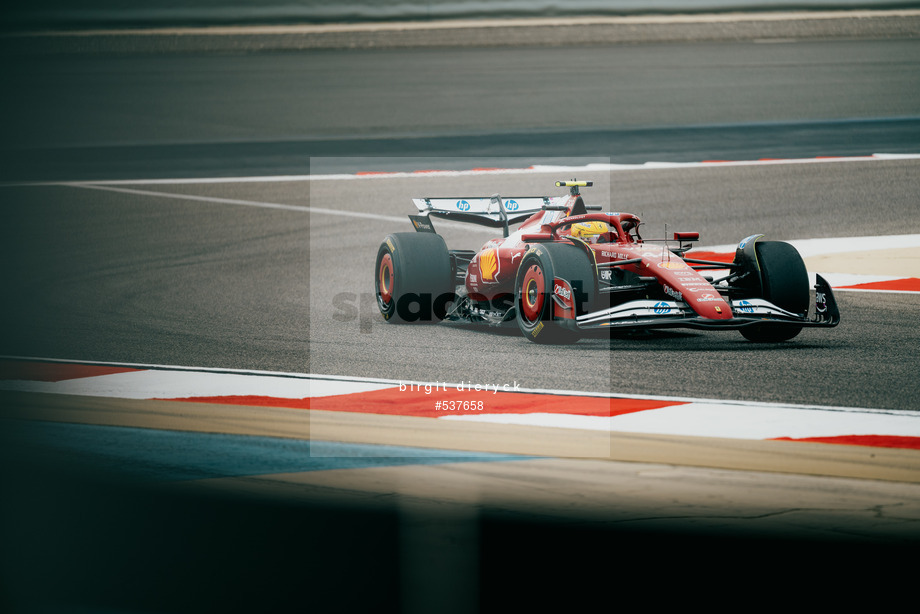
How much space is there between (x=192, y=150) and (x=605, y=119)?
20.7 feet

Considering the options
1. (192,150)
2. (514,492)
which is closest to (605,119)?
(192,150)

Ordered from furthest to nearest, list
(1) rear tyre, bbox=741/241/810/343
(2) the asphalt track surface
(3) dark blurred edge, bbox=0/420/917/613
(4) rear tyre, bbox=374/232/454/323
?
(4) rear tyre, bbox=374/232/454/323, (1) rear tyre, bbox=741/241/810/343, (2) the asphalt track surface, (3) dark blurred edge, bbox=0/420/917/613

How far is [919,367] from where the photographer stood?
20.8ft

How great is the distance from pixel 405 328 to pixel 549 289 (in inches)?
58.4

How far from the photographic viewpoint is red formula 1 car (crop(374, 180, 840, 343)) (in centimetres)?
648

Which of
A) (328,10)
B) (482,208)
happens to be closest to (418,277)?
(482,208)

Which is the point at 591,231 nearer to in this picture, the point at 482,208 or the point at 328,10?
the point at 482,208

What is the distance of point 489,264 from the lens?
737 centimetres

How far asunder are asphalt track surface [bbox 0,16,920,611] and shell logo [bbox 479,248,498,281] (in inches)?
14.8

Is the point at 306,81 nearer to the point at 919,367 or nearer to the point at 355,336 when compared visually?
the point at 355,336

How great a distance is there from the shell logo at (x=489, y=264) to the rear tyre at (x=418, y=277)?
A: 13.7 inches

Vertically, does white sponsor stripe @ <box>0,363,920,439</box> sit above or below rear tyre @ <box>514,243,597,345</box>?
below

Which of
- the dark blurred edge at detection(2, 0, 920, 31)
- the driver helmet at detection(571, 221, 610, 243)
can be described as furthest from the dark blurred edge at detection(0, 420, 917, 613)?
the dark blurred edge at detection(2, 0, 920, 31)

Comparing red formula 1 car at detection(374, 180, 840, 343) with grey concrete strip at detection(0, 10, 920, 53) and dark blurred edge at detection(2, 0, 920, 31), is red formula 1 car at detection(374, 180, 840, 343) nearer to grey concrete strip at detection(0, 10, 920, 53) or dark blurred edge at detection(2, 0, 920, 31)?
grey concrete strip at detection(0, 10, 920, 53)
